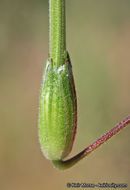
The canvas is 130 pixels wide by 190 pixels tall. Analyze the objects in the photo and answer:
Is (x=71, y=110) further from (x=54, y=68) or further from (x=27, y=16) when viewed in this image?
(x=27, y=16)

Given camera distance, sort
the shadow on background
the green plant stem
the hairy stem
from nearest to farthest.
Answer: the green plant stem → the hairy stem → the shadow on background

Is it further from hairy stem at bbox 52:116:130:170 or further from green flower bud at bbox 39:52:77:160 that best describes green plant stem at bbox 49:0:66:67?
hairy stem at bbox 52:116:130:170

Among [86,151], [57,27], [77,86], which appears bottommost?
[86,151]

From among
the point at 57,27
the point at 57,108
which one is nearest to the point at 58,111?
the point at 57,108

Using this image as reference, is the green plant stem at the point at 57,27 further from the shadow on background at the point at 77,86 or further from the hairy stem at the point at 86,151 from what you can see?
the shadow on background at the point at 77,86

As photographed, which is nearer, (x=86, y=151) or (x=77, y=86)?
(x=86, y=151)

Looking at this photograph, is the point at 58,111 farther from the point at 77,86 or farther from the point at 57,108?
the point at 77,86

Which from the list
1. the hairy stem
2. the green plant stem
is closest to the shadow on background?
the hairy stem

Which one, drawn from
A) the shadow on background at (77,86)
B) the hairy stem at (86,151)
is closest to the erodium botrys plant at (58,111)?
the hairy stem at (86,151)
